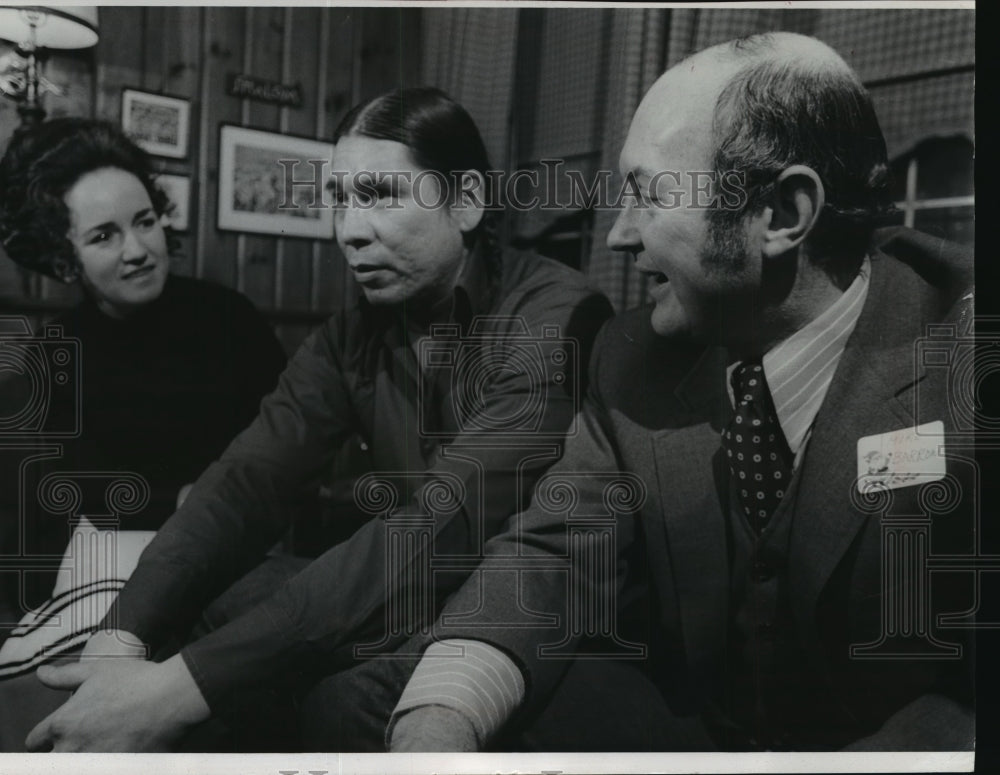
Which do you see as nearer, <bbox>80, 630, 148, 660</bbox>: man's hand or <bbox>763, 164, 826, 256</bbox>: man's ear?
<bbox>763, 164, 826, 256</bbox>: man's ear

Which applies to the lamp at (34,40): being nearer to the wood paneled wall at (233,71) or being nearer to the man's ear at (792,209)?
the wood paneled wall at (233,71)

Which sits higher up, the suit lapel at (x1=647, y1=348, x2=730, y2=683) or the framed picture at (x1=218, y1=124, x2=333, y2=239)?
the framed picture at (x1=218, y1=124, x2=333, y2=239)

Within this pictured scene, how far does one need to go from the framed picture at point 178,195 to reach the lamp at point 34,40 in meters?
0.35

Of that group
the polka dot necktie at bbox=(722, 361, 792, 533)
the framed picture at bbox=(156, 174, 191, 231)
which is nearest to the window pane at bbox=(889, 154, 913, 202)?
the polka dot necktie at bbox=(722, 361, 792, 533)

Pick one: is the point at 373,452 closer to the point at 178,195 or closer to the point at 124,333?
the point at 124,333

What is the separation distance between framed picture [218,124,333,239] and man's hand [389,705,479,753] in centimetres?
128

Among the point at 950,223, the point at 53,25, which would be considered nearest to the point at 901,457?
the point at 950,223

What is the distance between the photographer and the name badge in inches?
97.9

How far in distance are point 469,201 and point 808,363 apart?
3.19ft

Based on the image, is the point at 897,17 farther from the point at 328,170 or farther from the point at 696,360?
the point at 328,170

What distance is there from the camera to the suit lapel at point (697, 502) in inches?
98.3

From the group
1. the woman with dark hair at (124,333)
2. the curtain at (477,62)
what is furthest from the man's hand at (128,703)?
the curtain at (477,62)

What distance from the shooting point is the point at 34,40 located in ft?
8.18

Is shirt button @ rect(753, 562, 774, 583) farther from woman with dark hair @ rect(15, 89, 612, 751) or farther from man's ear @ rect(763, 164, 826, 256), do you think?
man's ear @ rect(763, 164, 826, 256)
